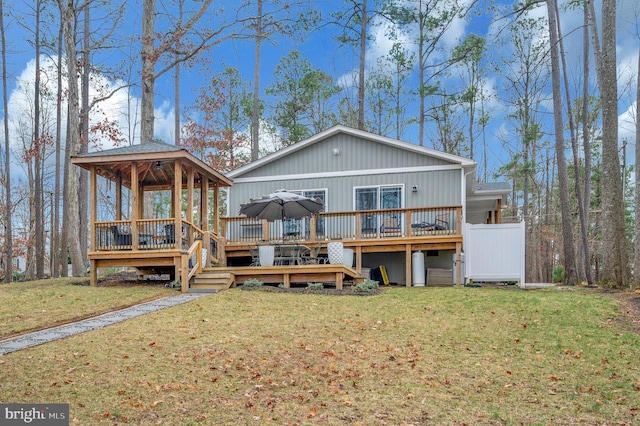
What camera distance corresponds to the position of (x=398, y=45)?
968 inches

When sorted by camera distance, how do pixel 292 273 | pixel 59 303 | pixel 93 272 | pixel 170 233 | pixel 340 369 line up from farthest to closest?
pixel 93 272, pixel 170 233, pixel 292 273, pixel 59 303, pixel 340 369

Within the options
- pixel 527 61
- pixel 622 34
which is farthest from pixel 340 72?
pixel 622 34

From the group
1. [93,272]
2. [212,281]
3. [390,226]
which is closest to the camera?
[212,281]

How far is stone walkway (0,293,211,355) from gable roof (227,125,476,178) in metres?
6.44

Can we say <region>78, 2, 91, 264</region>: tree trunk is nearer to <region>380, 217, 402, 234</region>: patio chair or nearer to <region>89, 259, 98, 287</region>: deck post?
<region>89, 259, 98, 287</region>: deck post

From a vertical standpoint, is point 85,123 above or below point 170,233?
above

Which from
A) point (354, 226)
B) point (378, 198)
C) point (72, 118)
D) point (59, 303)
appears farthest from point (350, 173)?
point (72, 118)

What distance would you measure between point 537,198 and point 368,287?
23.8m

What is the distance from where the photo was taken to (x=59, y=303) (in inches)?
347

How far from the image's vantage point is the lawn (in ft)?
13.6

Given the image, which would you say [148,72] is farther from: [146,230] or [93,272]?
[93,272]

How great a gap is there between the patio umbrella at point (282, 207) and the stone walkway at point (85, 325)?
2.93 m

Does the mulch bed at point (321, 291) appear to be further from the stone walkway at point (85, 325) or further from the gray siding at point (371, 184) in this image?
the gray siding at point (371, 184)

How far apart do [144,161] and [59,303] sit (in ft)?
12.5
